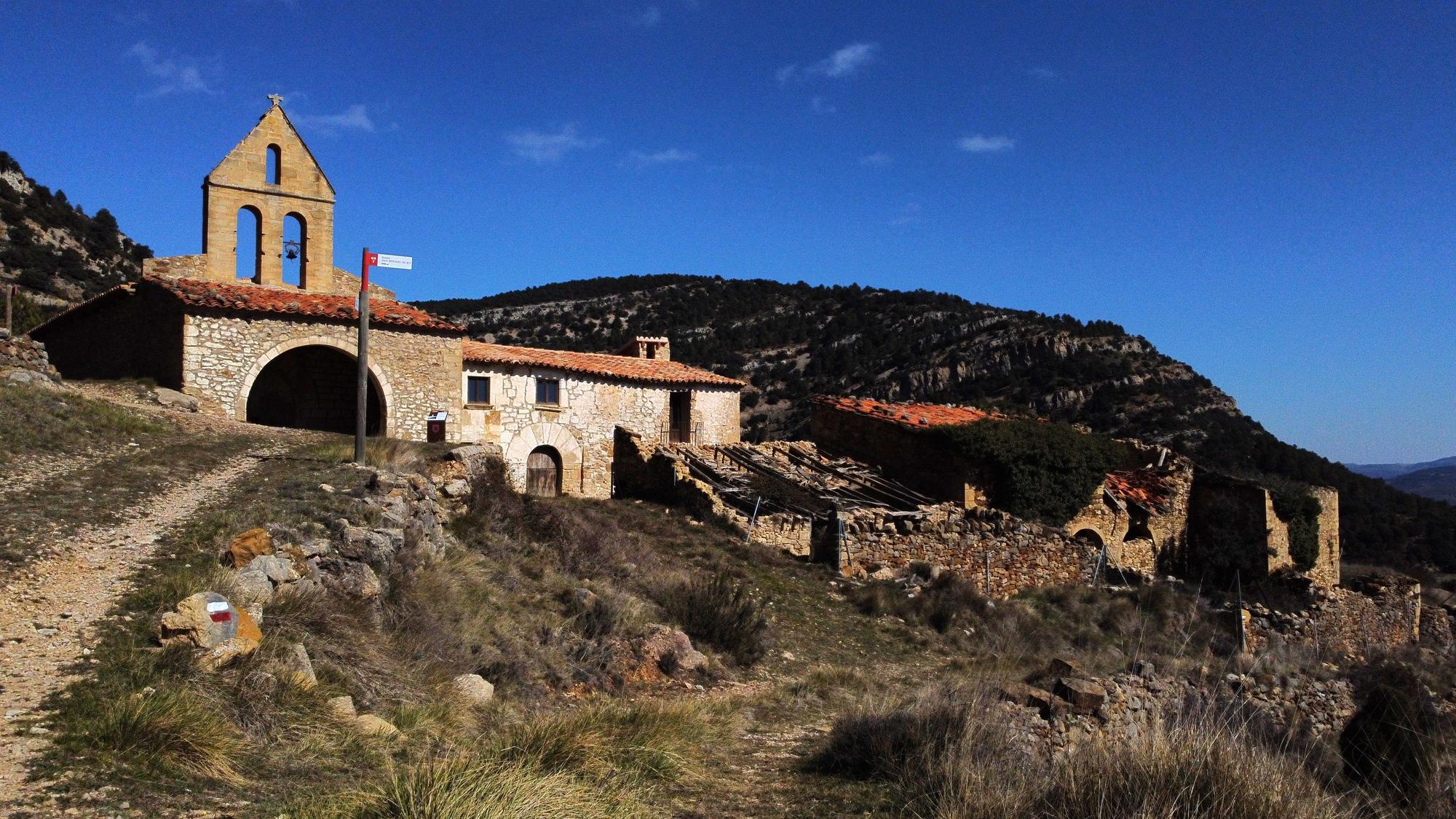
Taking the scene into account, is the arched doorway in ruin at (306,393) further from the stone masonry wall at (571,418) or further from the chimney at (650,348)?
the chimney at (650,348)

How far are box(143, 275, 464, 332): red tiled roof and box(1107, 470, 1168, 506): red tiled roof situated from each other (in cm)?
1734

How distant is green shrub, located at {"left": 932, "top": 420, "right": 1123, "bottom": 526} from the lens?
2262cm

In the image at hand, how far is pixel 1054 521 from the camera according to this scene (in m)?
23.2

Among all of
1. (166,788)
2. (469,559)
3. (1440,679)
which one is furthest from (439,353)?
(1440,679)

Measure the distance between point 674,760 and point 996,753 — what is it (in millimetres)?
2109

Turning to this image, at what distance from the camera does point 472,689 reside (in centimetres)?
760

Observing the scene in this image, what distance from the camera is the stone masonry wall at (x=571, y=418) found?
22.9 meters

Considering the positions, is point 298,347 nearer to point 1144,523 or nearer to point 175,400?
point 175,400

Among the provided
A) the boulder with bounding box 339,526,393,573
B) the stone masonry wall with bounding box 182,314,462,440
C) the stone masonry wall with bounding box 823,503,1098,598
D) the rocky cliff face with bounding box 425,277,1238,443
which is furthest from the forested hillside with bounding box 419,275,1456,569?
the boulder with bounding box 339,526,393,573

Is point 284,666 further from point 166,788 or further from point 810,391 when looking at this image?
point 810,391

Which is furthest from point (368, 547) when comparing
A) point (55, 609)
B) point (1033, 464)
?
point (1033, 464)

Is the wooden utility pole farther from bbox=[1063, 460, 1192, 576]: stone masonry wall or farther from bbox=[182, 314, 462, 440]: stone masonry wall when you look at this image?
bbox=[1063, 460, 1192, 576]: stone masonry wall

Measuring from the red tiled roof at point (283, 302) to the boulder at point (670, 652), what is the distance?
395 inches

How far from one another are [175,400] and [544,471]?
9.14m
